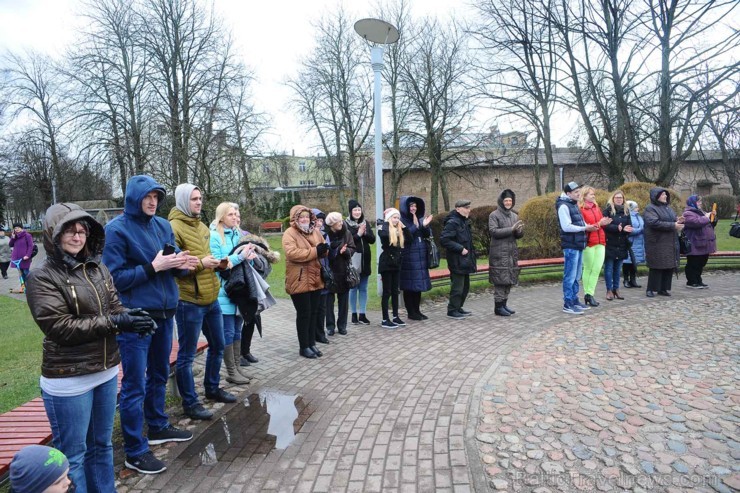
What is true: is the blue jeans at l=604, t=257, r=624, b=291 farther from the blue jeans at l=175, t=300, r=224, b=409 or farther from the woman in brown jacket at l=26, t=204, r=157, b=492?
the woman in brown jacket at l=26, t=204, r=157, b=492

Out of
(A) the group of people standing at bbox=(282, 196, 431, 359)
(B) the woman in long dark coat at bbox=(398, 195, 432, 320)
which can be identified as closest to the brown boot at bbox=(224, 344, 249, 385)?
(A) the group of people standing at bbox=(282, 196, 431, 359)

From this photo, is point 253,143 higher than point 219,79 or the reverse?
the reverse

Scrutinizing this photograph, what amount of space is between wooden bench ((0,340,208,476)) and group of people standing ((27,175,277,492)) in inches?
17.3

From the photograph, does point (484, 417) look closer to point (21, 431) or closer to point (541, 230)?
point (21, 431)

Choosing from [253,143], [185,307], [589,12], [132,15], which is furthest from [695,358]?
[132,15]

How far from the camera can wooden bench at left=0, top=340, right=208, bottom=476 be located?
2.83 metres

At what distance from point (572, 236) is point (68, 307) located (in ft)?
22.4

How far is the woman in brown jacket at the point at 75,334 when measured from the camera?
2510mm

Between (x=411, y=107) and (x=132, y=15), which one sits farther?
(x=411, y=107)

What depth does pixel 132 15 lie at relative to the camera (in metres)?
22.2

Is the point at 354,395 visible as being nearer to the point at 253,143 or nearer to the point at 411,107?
the point at 253,143

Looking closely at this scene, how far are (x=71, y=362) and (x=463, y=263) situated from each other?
5.78 m

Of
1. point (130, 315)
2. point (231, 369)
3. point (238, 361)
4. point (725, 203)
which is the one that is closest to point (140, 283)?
point (130, 315)

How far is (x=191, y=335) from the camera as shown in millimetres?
4020
